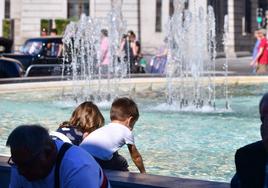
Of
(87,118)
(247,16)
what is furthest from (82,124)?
(247,16)

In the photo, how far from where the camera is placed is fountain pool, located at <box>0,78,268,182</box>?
8852 mm

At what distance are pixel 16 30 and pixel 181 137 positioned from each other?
125 ft

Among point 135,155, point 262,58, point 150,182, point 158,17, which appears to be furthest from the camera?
point 158,17

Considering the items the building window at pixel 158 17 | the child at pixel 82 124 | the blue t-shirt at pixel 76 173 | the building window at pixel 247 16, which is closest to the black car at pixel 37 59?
the child at pixel 82 124

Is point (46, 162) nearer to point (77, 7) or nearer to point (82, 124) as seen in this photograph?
point (82, 124)

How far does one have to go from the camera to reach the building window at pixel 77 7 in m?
48.2

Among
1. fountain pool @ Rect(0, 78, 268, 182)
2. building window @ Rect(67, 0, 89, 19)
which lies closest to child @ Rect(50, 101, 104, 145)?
fountain pool @ Rect(0, 78, 268, 182)

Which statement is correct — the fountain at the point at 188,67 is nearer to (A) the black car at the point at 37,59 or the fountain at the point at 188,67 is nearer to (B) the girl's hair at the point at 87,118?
(A) the black car at the point at 37,59

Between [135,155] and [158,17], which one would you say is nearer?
[135,155]

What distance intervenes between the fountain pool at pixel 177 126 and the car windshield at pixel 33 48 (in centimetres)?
675

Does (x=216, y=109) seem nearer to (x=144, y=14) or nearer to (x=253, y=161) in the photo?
(x=253, y=161)

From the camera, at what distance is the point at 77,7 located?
48250 mm

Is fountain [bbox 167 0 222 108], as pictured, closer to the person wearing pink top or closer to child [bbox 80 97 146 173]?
the person wearing pink top

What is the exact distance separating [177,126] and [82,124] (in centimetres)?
595
